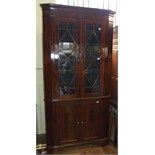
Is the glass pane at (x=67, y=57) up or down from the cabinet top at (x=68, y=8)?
down

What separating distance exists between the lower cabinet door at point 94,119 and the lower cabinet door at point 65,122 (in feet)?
0.37

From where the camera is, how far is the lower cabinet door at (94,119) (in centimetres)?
228

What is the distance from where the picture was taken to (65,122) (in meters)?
2.21

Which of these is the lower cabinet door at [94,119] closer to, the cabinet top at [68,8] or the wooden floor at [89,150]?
the wooden floor at [89,150]

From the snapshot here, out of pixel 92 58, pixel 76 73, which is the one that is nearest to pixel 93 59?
pixel 92 58

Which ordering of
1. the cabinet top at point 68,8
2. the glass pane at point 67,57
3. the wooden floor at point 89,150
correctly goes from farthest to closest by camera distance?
1. the wooden floor at point 89,150
2. the glass pane at point 67,57
3. the cabinet top at point 68,8

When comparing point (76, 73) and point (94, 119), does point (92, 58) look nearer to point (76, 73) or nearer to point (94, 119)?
point (76, 73)

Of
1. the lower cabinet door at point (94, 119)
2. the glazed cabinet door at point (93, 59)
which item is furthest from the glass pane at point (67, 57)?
the lower cabinet door at point (94, 119)

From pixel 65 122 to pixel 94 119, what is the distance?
14.2 inches

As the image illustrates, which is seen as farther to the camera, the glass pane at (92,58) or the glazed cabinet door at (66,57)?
the glass pane at (92,58)

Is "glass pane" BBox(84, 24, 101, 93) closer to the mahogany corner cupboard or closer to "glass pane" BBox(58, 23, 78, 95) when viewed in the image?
the mahogany corner cupboard
